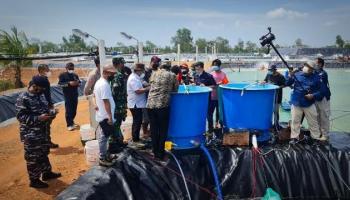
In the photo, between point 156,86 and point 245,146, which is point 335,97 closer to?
point 245,146

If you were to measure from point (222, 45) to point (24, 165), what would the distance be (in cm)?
8360

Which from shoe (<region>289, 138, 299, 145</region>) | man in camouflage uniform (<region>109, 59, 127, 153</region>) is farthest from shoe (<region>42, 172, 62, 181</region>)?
shoe (<region>289, 138, 299, 145</region>)

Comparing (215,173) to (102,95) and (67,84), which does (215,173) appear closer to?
(102,95)

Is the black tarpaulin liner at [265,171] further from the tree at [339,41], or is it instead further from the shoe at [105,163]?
the tree at [339,41]

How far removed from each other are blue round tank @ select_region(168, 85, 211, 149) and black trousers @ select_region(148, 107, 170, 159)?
348 millimetres

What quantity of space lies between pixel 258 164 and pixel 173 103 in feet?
5.98

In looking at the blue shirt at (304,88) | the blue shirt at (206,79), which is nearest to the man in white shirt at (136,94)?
the blue shirt at (206,79)

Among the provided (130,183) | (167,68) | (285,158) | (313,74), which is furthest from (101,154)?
(313,74)

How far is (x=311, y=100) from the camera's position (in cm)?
592

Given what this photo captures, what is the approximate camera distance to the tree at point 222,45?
8325cm

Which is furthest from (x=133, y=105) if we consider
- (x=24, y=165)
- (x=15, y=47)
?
(x=15, y=47)

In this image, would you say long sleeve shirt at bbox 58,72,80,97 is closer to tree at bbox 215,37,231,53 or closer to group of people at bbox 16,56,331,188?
group of people at bbox 16,56,331,188

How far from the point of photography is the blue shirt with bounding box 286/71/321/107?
233 inches

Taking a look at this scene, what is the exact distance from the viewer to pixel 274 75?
288 inches
